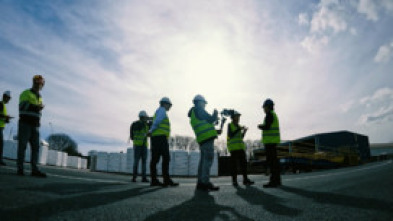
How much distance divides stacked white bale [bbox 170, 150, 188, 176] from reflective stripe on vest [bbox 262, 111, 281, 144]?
1242cm

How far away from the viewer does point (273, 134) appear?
16.9ft

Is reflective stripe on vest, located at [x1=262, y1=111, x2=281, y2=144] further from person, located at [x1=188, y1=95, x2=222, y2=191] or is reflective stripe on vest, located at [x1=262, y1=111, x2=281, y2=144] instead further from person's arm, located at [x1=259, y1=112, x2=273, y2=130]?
person, located at [x1=188, y1=95, x2=222, y2=191]

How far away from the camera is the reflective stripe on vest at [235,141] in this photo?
6141 millimetres

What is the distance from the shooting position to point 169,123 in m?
5.17

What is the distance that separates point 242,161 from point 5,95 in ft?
22.9

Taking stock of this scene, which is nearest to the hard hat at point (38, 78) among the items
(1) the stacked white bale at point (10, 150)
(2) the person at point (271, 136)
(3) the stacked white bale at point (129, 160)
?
(2) the person at point (271, 136)

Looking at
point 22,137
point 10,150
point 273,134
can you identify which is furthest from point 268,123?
point 10,150

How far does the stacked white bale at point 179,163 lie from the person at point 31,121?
12740 mm

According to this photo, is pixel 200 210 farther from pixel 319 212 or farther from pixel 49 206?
pixel 49 206

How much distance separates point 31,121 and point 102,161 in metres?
16.1

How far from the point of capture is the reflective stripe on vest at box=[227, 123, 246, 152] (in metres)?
6.14

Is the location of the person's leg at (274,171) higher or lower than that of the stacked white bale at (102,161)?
higher

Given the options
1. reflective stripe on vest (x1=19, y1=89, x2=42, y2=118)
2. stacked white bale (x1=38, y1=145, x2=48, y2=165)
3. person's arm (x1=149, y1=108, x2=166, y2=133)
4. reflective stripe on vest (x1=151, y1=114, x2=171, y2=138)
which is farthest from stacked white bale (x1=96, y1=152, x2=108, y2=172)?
person's arm (x1=149, y1=108, x2=166, y2=133)

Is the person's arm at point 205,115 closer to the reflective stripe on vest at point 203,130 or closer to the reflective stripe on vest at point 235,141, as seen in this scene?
the reflective stripe on vest at point 203,130
